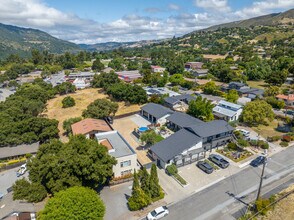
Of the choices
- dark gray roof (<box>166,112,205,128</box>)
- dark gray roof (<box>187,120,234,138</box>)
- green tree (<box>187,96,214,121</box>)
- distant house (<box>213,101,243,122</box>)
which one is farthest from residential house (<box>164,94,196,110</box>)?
dark gray roof (<box>187,120,234,138</box>)

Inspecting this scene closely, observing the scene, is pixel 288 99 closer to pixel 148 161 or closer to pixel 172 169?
pixel 172 169

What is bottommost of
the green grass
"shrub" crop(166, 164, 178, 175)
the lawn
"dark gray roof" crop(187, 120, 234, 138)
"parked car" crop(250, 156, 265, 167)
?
the lawn

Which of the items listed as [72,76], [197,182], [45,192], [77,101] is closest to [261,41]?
[72,76]

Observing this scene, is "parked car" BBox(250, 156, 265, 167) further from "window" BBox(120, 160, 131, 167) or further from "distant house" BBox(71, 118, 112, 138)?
"distant house" BBox(71, 118, 112, 138)

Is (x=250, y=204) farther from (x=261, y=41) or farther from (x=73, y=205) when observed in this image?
(x=261, y=41)

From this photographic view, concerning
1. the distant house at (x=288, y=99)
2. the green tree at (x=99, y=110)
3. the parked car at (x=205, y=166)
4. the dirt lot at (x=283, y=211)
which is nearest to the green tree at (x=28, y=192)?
the parked car at (x=205, y=166)

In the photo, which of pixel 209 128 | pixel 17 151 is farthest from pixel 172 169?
pixel 17 151

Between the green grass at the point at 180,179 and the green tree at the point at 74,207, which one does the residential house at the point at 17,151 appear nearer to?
the green tree at the point at 74,207
